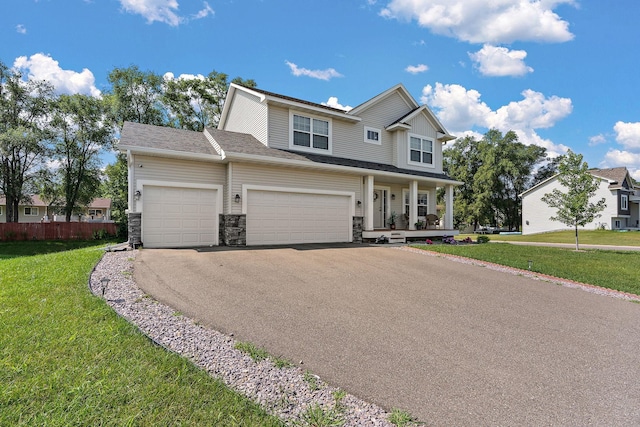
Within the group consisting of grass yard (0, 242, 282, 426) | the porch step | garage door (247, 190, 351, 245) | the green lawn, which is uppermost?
garage door (247, 190, 351, 245)

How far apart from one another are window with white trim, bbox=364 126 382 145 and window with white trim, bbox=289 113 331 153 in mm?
2331

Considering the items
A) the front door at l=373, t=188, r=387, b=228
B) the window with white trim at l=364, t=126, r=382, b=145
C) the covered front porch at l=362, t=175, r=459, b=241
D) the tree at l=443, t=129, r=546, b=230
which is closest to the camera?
the window with white trim at l=364, t=126, r=382, b=145

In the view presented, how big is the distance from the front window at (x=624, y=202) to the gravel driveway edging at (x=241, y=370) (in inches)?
1579

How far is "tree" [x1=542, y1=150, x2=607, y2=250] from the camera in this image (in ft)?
45.4

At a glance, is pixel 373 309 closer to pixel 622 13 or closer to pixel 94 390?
pixel 94 390

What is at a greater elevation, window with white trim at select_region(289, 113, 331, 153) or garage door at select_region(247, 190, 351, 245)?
window with white trim at select_region(289, 113, 331, 153)

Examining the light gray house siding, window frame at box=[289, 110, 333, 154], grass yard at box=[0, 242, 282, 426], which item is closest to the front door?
window frame at box=[289, 110, 333, 154]

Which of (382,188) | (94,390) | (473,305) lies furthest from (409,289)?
(382,188)

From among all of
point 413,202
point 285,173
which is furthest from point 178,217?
point 413,202

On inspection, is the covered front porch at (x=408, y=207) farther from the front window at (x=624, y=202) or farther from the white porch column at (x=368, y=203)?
the front window at (x=624, y=202)

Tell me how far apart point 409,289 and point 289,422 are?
4450mm

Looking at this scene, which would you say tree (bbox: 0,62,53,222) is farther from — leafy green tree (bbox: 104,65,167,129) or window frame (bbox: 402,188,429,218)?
window frame (bbox: 402,188,429,218)

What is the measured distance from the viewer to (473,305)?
5.42 meters

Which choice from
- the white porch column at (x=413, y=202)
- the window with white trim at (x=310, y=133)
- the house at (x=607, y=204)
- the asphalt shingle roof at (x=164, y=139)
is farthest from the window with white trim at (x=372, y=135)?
the house at (x=607, y=204)
